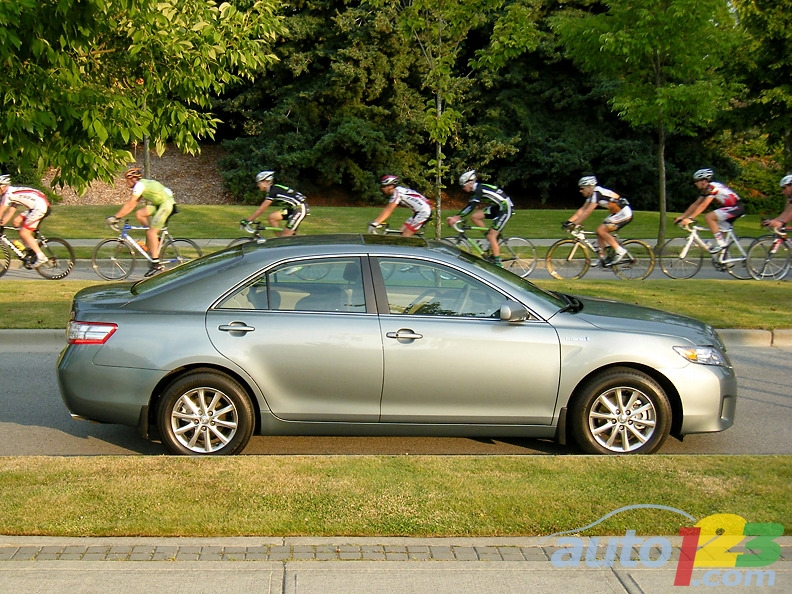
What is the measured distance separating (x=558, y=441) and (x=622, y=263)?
10.1 m

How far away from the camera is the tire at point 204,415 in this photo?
6230 mm

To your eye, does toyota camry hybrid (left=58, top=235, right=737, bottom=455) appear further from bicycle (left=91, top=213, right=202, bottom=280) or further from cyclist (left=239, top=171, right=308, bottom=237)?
bicycle (left=91, top=213, right=202, bottom=280)

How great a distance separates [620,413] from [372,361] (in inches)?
70.2

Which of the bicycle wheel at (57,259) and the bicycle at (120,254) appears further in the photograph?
the bicycle wheel at (57,259)

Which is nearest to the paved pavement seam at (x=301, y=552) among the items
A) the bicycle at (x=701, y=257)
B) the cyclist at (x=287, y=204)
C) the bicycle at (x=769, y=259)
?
the cyclist at (x=287, y=204)

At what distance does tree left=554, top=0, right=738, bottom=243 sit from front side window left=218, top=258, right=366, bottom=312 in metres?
14.0

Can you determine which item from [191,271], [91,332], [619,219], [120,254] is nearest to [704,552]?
[191,271]

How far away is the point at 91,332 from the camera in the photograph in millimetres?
6297

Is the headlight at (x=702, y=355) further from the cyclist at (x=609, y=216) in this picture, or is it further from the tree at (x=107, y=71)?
the cyclist at (x=609, y=216)

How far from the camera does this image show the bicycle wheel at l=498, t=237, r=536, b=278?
16125mm

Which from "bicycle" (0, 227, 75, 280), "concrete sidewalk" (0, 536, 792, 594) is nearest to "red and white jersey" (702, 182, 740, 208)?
"bicycle" (0, 227, 75, 280)

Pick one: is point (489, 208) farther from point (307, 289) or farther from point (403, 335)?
point (403, 335)

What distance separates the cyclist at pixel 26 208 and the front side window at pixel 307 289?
9674 mm

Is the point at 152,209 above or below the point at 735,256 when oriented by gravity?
above
